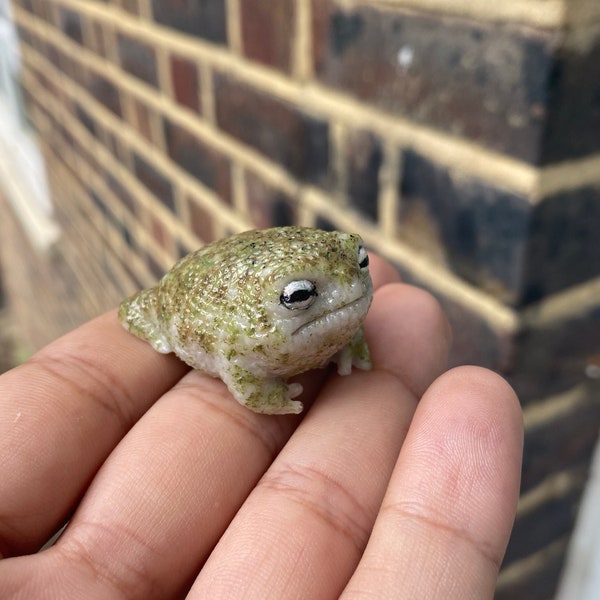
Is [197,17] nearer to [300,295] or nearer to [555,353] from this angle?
[300,295]

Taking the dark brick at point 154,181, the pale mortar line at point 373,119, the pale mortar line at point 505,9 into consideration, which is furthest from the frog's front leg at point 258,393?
the dark brick at point 154,181

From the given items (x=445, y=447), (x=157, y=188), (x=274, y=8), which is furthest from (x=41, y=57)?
(x=445, y=447)

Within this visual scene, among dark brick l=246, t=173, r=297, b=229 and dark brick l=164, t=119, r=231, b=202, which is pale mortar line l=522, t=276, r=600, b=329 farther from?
dark brick l=164, t=119, r=231, b=202

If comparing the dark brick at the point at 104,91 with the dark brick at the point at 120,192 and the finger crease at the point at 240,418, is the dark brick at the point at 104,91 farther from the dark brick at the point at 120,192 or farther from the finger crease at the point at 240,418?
the finger crease at the point at 240,418

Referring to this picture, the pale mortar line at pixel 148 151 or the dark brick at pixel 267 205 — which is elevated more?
the dark brick at pixel 267 205

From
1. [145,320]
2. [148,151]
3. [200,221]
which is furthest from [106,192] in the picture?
[145,320]

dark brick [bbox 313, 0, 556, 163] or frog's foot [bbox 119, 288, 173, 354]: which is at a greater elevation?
dark brick [bbox 313, 0, 556, 163]

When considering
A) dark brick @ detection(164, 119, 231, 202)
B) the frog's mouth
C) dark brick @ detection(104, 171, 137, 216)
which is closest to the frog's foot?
the frog's mouth
